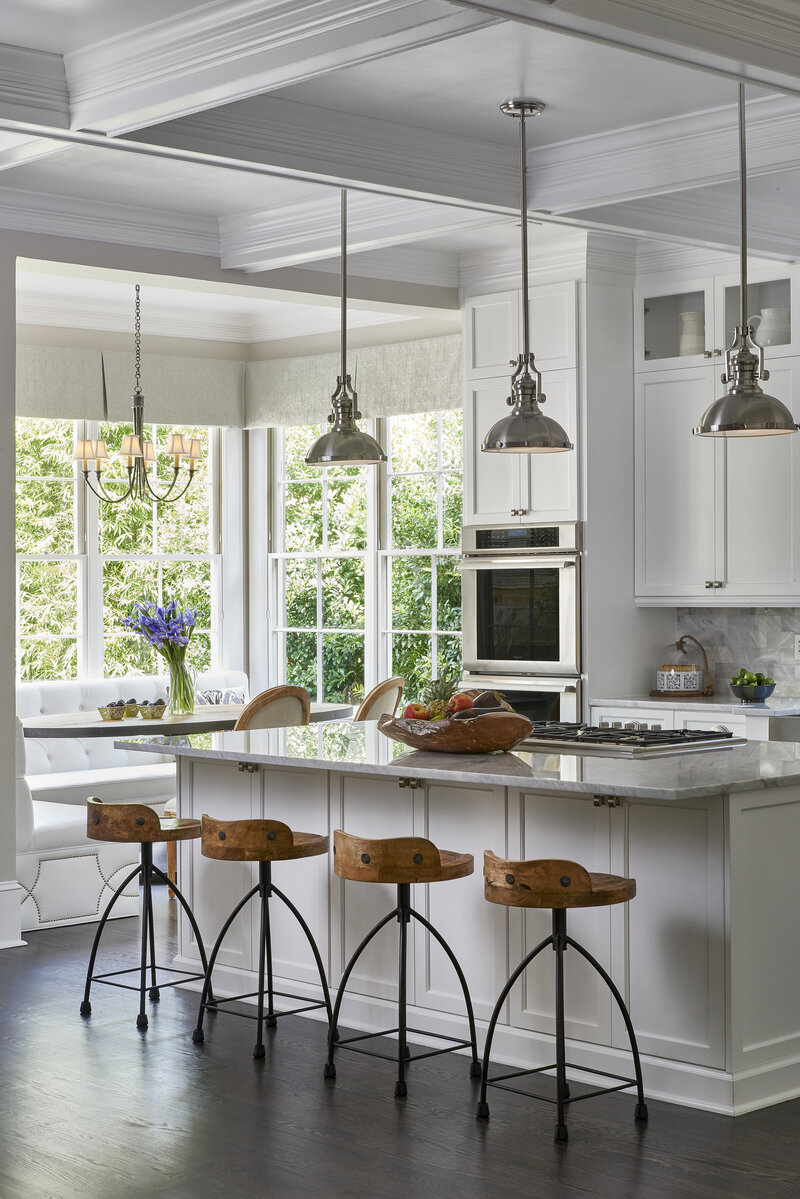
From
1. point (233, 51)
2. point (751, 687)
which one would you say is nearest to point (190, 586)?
point (751, 687)

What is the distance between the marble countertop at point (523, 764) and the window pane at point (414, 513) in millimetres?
3065

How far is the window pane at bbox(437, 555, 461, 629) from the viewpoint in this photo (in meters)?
8.36

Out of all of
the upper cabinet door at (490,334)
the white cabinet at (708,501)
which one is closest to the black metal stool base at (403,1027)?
the white cabinet at (708,501)

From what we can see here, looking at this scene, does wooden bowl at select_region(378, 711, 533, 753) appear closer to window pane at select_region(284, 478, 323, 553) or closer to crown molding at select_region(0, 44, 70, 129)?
crown molding at select_region(0, 44, 70, 129)

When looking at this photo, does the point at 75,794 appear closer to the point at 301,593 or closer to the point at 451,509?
the point at 301,593

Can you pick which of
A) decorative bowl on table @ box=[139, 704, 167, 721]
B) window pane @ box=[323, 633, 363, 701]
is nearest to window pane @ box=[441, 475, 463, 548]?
window pane @ box=[323, 633, 363, 701]

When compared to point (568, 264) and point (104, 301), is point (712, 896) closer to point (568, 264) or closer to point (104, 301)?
point (568, 264)

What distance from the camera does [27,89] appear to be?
176 inches

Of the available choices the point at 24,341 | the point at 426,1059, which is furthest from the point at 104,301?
the point at 426,1059

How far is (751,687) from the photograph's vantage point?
6500mm

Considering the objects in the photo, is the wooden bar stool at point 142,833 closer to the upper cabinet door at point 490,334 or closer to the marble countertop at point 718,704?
the marble countertop at point 718,704

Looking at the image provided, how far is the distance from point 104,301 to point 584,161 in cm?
387

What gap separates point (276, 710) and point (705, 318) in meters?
2.57

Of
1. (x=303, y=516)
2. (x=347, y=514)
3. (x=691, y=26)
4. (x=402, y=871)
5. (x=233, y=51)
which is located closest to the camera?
(x=691, y=26)
